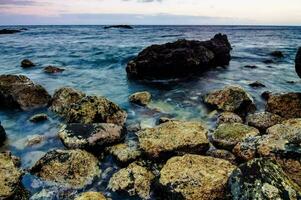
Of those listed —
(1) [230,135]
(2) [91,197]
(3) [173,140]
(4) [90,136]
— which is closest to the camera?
(2) [91,197]

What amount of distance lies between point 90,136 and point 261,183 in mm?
4001

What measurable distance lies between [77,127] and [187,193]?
357cm

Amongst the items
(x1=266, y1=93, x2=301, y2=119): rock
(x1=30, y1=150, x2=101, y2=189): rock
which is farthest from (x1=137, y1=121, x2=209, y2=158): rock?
(x1=266, y1=93, x2=301, y2=119): rock

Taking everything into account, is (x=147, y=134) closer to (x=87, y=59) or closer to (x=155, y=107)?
(x=155, y=107)

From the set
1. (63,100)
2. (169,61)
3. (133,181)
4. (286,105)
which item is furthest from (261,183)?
(169,61)

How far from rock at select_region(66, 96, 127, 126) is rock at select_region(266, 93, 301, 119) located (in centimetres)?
437

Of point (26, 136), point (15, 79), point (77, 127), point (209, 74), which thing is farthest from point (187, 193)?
point (209, 74)

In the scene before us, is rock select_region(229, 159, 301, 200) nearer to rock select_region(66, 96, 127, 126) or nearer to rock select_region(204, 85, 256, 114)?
rock select_region(66, 96, 127, 126)

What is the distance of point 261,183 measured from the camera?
5195 mm

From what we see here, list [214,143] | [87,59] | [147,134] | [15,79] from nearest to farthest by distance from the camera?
[147,134] → [214,143] → [15,79] → [87,59]

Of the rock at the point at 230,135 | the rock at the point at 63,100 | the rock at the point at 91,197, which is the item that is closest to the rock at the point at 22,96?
Answer: the rock at the point at 63,100

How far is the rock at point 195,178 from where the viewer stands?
564cm

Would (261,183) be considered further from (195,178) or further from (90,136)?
(90,136)

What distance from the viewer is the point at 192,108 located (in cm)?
1148
